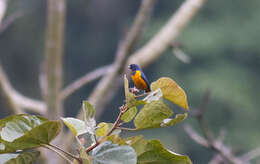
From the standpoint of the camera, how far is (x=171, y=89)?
941 mm

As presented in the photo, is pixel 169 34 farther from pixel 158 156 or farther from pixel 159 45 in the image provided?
pixel 158 156

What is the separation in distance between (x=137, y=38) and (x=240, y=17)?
1369cm

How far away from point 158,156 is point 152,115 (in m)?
0.09

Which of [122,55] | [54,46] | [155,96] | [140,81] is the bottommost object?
[155,96]

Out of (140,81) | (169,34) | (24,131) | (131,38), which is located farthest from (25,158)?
(169,34)

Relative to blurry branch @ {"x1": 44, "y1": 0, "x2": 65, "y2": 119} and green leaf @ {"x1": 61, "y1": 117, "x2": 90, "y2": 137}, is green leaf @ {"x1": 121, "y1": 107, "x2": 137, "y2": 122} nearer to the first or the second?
green leaf @ {"x1": 61, "y1": 117, "x2": 90, "y2": 137}

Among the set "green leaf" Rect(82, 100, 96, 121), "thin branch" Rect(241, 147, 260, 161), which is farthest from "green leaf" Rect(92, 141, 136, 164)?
"thin branch" Rect(241, 147, 260, 161)

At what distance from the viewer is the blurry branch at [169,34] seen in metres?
3.85

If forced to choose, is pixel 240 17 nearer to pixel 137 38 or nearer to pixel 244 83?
pixel 244 83

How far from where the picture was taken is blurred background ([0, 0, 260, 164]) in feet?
46.3

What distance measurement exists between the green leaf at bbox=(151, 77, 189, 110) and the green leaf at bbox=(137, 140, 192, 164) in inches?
4.1

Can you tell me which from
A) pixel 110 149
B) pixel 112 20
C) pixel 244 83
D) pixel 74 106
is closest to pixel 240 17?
pixel 244 83

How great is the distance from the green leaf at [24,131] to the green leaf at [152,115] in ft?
0.58

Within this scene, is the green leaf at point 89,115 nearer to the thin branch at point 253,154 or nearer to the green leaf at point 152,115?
the green leaf at point 152,115
